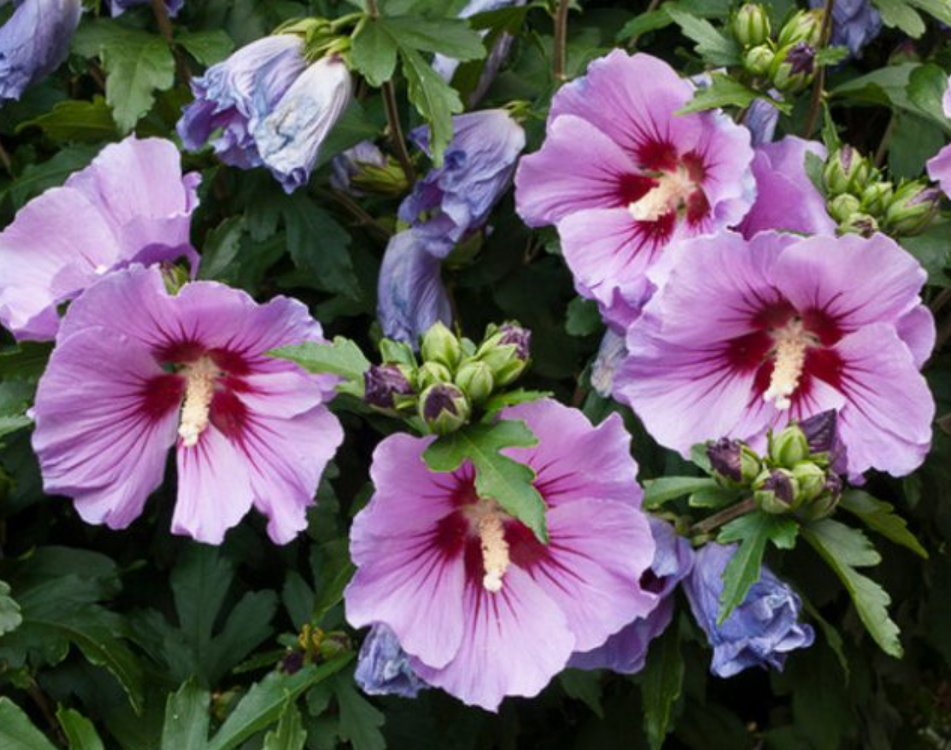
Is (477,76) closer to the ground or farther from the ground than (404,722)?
farther from the ground

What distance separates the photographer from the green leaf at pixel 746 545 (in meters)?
1.12

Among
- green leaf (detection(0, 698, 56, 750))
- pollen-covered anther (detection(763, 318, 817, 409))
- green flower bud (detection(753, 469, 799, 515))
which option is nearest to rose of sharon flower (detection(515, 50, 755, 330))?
pollen-covered anther (detection(763, 318, 817, 409))

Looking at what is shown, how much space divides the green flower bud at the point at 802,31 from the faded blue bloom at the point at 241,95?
428mm

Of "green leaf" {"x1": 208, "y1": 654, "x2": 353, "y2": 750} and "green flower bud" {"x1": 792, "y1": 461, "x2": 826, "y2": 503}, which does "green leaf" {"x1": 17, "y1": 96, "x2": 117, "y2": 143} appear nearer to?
"green leaf" {"x1": 208, "y1": 654, "x2": 353, "y2": 750}

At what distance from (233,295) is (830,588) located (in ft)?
2.41

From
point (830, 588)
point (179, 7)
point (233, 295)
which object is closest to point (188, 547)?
point (233, 295)

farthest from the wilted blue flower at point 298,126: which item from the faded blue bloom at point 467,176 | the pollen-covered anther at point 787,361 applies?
the pollen-covered anther at point 787,361

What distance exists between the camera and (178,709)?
1339 millimetres

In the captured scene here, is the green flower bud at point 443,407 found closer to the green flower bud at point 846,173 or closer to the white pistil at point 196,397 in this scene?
the white pistil at point 196,397

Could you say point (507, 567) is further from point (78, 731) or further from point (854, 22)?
point (854, 22)

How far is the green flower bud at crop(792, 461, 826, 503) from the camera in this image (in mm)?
1146

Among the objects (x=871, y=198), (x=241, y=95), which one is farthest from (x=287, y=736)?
(x=871, y=198)

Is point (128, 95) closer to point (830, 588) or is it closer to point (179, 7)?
point (179, 7)

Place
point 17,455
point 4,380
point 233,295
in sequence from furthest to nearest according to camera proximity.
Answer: point 17,455 < point 4,380 < point 233,295
